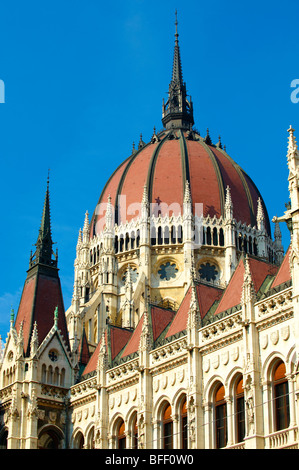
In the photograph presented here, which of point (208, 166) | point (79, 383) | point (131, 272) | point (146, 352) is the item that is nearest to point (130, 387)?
point (146, 352)

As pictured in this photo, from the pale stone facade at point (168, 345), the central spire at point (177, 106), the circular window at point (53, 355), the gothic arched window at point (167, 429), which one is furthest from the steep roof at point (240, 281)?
the central spire at point (177, 106)

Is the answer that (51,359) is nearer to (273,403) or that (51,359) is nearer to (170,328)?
(170,328)

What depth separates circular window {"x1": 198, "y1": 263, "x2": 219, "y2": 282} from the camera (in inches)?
2623

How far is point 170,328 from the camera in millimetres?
46594

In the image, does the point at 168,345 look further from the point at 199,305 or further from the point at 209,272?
the point at 209,272

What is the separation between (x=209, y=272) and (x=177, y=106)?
73.1 feet

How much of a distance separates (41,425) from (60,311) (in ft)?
28.7

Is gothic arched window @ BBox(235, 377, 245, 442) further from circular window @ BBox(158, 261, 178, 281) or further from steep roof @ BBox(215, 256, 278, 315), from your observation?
circular window @ BBox(158, 261, 178, 281)

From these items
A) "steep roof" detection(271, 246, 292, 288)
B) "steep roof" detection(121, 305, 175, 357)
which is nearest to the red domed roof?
"steep roof" detection(121, 305, 175, 357)

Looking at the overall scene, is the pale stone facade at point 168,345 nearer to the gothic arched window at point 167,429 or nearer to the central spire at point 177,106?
the gothic arched window at point 167,429

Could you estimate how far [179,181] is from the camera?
69.9 meters

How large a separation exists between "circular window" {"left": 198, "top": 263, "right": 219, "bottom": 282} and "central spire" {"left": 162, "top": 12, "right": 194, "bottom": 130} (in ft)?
59.4

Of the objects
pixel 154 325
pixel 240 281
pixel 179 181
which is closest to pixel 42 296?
pixel 154 325

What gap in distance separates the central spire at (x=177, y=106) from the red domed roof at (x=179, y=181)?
698cm
